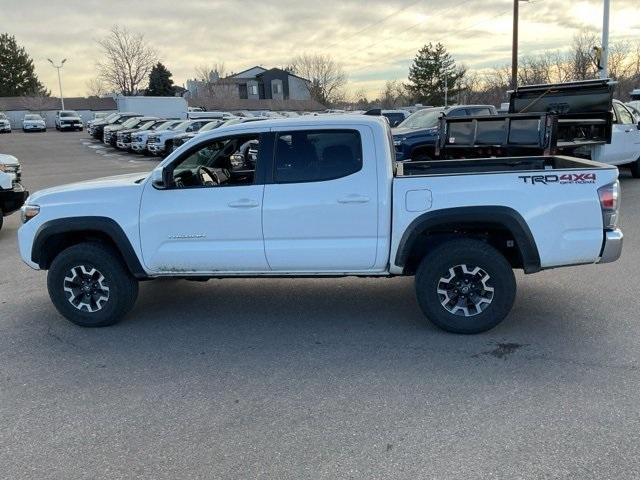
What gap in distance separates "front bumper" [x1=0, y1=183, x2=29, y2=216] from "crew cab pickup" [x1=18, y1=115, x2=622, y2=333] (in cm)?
439

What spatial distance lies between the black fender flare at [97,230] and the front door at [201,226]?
13cm

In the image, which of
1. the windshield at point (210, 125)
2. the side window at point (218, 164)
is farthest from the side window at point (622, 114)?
the windshield at point (210, 125)

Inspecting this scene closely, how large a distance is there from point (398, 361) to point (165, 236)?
7.51 feet

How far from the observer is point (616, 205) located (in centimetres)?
430

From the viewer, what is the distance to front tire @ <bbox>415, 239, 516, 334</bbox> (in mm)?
4383

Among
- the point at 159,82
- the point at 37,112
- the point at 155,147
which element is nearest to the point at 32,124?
the point at 37,112

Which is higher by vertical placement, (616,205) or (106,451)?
(616,205)

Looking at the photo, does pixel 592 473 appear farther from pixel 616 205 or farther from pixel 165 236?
pixel 165 236

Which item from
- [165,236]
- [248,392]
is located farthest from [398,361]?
[165,236]

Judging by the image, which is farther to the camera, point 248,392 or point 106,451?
point 248,392

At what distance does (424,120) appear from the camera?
41.9 ft

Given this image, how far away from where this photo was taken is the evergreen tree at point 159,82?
7106cm

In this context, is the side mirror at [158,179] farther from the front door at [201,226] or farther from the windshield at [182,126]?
the windshield at [182,126]

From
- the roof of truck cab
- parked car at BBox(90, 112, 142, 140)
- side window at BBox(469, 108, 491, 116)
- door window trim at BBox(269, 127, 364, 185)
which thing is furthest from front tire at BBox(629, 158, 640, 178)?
parked car at BBox(90, 112, 142, 140)
